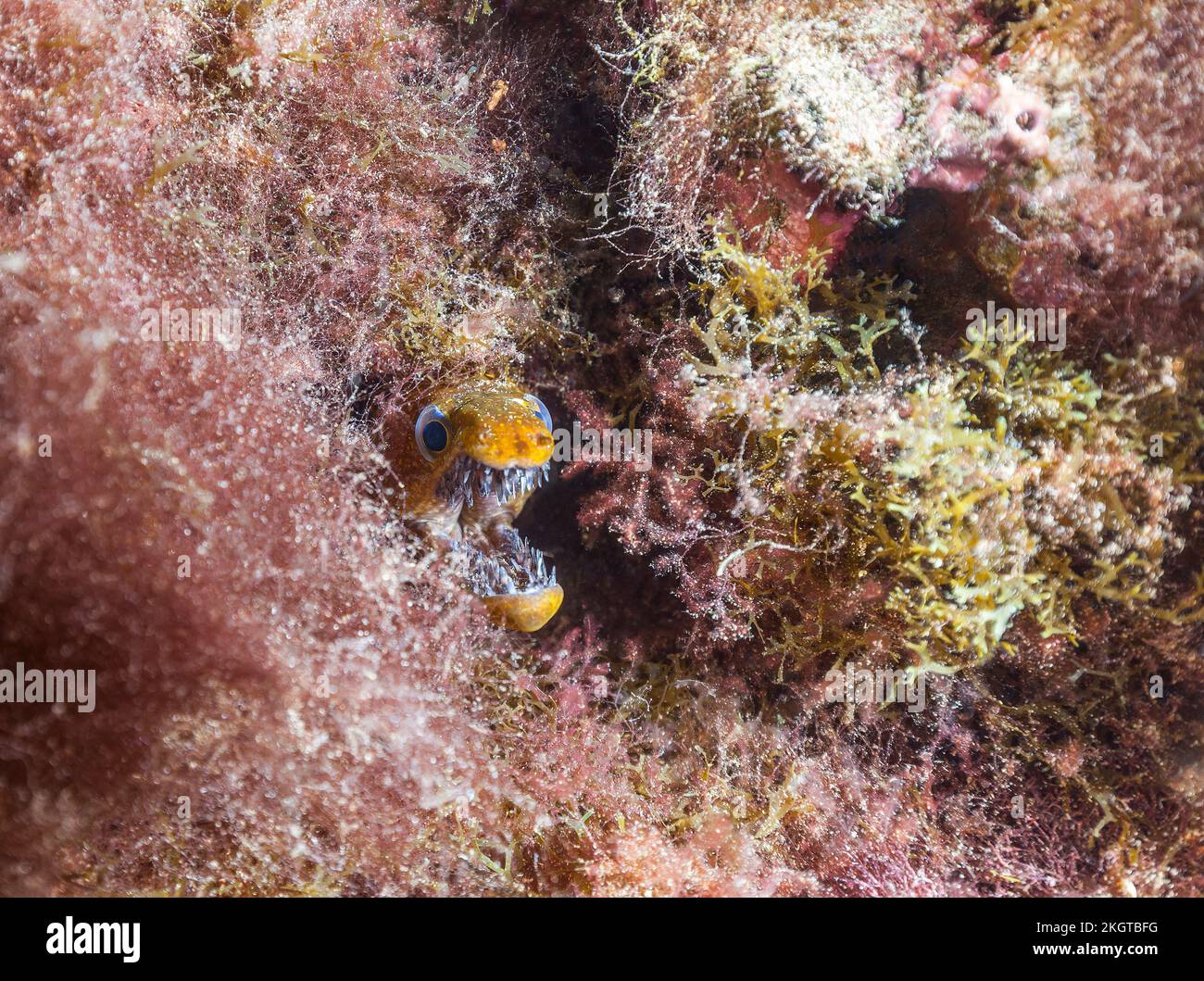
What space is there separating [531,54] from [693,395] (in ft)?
6.81

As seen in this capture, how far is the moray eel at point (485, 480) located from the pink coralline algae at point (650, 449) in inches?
4.7

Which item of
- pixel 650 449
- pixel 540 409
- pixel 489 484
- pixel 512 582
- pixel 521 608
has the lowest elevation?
pixel 521 608

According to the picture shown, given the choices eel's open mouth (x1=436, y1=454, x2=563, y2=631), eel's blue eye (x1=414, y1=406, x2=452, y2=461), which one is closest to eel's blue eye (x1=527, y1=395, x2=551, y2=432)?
eel's open mouth (x1=436, y1=454, x2=563, y2=631)

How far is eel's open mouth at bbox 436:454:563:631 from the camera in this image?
3047 mm

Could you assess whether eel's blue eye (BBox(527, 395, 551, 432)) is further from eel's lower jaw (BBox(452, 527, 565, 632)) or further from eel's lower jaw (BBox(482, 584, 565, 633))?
eel's lower jaw (BBox(482, 584, 565, 633))

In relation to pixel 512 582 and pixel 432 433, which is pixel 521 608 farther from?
pixel 432 433

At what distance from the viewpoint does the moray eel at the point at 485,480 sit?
9.68 feet

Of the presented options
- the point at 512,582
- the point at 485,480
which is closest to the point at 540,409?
the point at 485,480

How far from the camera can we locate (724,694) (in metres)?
3.42

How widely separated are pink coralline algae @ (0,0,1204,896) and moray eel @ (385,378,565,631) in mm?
119

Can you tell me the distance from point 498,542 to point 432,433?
0.67 metres

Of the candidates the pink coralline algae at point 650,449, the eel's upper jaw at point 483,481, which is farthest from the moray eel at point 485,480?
the pink coralline algae at point 650,449

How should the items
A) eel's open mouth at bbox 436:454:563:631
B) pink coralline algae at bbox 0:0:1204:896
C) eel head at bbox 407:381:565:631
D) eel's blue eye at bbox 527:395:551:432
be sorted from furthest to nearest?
eel's blue eye at bbox 527:395:551:432 < eel's open mouth at bbox 436:454:563:631 < eel head at bbox 407:381:565:631 < pink coralline algae at bbox 0:0:1204:896

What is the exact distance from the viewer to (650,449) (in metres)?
3.39
